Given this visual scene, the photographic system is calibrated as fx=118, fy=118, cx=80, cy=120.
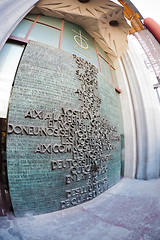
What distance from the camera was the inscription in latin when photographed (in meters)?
2.95

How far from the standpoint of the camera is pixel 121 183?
5.01m

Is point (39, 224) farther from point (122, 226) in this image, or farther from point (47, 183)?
point (122, 226)

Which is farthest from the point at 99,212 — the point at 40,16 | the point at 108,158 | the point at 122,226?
the point at 40,16

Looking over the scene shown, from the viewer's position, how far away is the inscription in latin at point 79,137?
295 centimetres

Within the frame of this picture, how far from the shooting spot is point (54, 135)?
121 inches

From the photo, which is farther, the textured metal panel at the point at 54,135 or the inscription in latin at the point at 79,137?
the inscription in latin at the point at 79,137

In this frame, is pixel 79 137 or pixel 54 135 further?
pixel 79 137

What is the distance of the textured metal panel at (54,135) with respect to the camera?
2.67 metres

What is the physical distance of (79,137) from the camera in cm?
348

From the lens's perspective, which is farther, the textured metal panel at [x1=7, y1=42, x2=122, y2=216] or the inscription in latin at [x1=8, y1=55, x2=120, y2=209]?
the inscription in latin at [x1=8, y1=55, x2=120, y2=209]

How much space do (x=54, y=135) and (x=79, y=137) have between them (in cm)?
78

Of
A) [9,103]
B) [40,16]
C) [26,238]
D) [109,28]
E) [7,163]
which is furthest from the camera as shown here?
[109,28]

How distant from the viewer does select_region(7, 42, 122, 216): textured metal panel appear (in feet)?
8.77

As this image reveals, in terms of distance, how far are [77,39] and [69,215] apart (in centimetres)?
563
